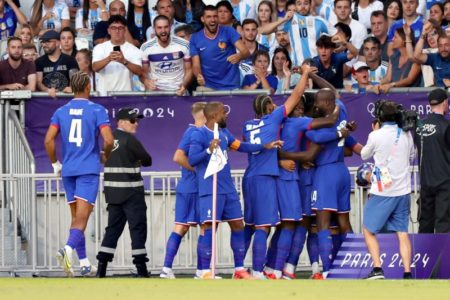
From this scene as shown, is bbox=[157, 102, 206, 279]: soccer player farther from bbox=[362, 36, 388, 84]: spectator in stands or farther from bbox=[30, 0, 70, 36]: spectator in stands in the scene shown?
bbox=[30, 0, 70, 36]: spectator in stands

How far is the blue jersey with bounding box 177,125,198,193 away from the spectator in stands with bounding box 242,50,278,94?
3.48 metres

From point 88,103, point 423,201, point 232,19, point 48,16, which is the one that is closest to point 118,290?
point 88,103

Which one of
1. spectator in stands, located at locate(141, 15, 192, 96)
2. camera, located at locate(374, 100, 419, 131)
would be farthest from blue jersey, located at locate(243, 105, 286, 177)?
spectator in stands, located at locate(141, 15, 192, 96)

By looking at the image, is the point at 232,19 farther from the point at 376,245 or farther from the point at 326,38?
the point at 376,245

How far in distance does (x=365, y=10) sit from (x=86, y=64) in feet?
16.6

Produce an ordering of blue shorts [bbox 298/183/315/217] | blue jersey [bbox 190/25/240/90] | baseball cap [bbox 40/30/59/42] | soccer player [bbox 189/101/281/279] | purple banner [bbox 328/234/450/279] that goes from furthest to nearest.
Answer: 1. baseball cap [bbox 40/30/59/42]
2. blue jersey [bbox 190/25/240/90]
3. blue shorts [bbox 298/183/315/217]
4. soccer player [bbox 189/101/281/279]
5. purple banner [bbox 328/234/450/279]

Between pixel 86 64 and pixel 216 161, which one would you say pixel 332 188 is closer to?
pixel 216 161

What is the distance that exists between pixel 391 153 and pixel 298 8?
19.8 feet

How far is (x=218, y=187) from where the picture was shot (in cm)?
1814

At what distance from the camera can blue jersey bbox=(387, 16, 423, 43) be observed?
23047 millimetres

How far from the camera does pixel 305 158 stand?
18.4m

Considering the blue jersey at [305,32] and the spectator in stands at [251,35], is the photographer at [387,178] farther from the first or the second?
the spectator in stands at [251,35]

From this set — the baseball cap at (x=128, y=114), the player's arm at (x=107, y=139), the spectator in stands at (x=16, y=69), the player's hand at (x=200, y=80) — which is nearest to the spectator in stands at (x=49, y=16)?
the spectator in stands at (x=16, y=69)

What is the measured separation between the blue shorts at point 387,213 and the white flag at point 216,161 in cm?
179
